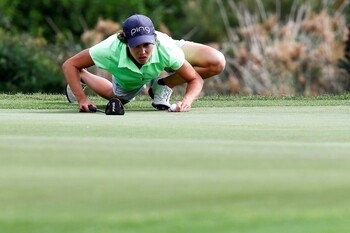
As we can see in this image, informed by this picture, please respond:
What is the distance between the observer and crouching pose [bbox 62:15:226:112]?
9.36 m

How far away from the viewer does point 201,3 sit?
36.8 m

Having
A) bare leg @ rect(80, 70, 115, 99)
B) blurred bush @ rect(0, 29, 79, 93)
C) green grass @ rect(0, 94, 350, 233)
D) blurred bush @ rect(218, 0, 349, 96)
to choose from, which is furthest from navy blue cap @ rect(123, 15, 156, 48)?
blurred bush @ rect(218, 0, 349, 96)

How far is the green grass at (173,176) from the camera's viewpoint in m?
4.29

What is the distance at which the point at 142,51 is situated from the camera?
30.5ft

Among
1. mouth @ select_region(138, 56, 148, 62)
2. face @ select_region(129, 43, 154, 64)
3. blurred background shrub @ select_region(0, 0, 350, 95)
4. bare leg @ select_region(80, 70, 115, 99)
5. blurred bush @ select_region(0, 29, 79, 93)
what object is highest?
face @ select_region(129, 43, 154, 64)

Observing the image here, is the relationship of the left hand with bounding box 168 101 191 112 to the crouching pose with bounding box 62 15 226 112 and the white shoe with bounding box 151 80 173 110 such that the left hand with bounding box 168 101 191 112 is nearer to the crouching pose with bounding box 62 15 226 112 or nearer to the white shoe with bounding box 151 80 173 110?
the crouching pose with bounding box 62 15 226 112

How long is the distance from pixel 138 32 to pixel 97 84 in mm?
1502

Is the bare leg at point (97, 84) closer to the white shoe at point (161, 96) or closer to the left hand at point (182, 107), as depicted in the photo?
the white shoe at point (161, 96)

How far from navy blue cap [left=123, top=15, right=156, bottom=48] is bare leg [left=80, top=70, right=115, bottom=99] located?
121 centimetres

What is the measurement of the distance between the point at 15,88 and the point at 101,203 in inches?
491

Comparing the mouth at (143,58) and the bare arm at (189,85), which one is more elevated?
the mouth at (143,58)

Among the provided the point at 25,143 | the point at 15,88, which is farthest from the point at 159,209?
the point at 15,88

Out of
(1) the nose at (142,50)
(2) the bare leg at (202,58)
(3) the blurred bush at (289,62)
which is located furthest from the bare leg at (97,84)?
(3) the blurred bush at (289,62)

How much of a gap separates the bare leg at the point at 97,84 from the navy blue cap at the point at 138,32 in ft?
3.96
